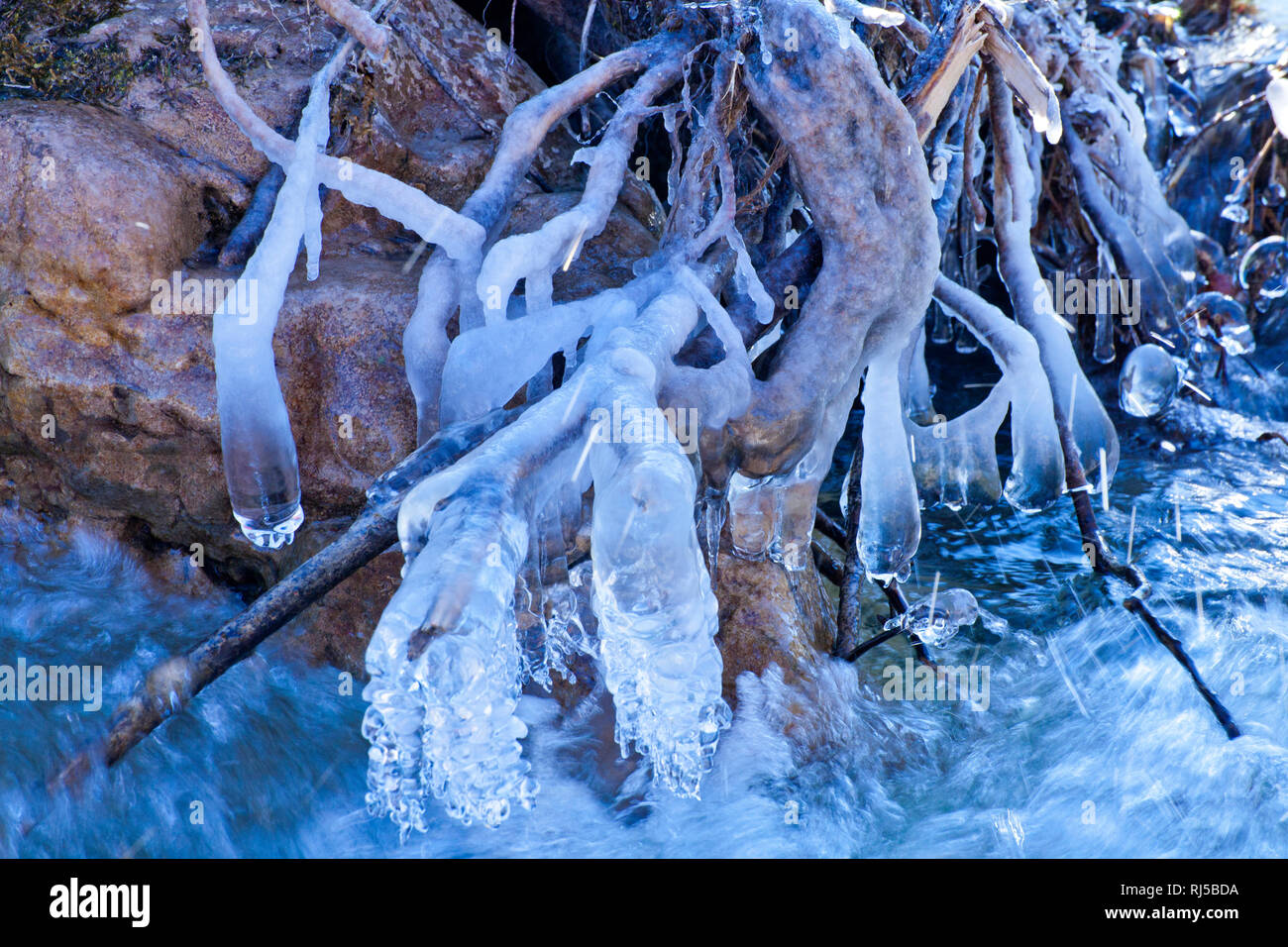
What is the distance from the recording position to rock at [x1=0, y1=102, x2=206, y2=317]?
306 centimetres

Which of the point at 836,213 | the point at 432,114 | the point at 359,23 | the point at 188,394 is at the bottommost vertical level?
the point at 188,394

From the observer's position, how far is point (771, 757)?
296 centimetres

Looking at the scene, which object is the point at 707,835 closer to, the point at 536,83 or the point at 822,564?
the point at 822,564

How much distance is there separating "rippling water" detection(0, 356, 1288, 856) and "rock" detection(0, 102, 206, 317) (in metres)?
0.90

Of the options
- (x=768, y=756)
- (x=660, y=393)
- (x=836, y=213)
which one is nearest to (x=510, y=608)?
(x=660, y=393)

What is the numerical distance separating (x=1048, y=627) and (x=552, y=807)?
6.88ft

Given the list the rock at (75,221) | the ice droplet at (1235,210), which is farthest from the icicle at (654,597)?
the ice droplet at (1235,210)

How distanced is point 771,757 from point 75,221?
2.72m
